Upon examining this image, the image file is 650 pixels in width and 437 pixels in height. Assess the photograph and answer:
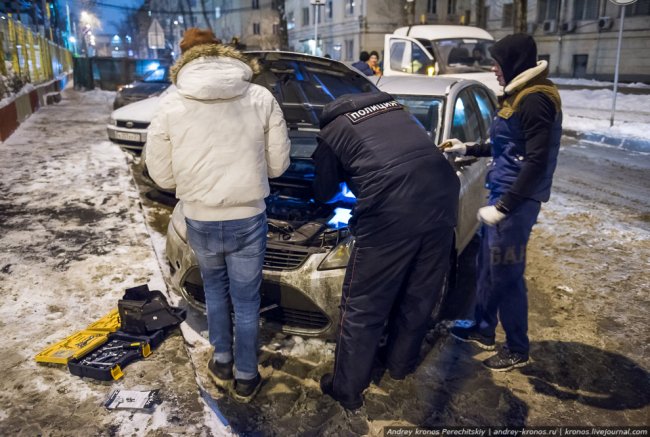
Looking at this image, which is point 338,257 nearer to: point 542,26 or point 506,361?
point 506,361

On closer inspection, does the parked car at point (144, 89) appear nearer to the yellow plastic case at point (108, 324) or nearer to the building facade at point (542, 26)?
the building facade at point (542, 26)

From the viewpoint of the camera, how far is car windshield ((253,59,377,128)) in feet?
14.4

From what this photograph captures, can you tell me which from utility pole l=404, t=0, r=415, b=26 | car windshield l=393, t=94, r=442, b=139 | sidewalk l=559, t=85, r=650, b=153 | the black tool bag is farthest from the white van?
utility pole l=404, t=0, r=415, b=26

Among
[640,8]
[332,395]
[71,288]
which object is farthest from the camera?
[640,8]

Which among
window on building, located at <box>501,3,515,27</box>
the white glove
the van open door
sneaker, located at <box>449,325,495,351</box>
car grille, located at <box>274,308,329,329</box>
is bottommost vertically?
sneaker, located at <box>449,325,495,351</box>

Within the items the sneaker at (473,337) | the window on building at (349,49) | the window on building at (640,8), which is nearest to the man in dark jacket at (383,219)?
the sneaker at (473,337)

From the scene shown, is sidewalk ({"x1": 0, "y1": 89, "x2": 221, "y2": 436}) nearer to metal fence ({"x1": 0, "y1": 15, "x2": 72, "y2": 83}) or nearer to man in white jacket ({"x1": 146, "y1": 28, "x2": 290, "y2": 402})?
man in white jacket ({"x1": 146, "y1": 28, "x2": 290, "y2": 402})

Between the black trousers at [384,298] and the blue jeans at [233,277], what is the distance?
1.58 feet

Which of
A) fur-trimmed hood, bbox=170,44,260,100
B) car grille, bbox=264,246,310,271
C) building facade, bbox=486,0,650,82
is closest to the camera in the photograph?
fur-trimmed hood, bbox=170,44,260,100

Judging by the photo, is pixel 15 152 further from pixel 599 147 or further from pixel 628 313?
pixel 599 147

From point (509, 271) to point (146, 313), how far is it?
231cm

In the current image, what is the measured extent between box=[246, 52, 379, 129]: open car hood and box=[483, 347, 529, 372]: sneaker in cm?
237

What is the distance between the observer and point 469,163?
150 inches

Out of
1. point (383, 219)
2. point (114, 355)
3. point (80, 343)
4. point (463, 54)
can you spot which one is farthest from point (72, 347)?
point (463, 54)
